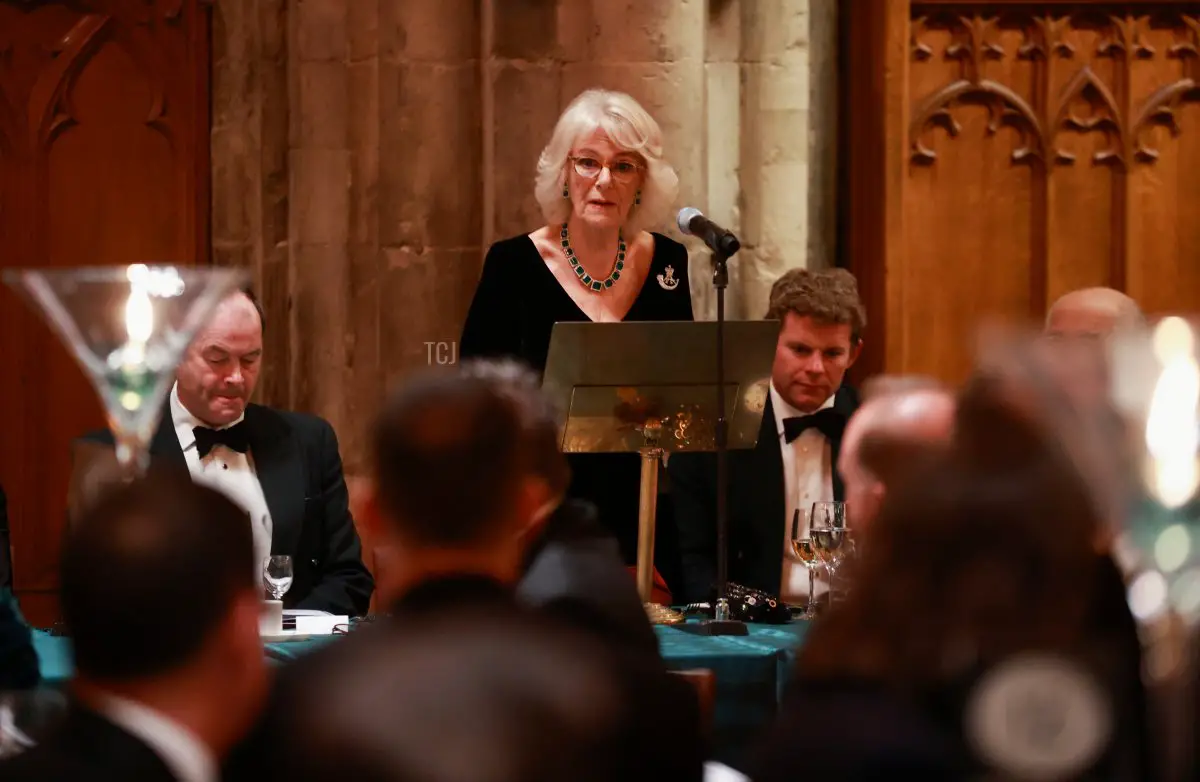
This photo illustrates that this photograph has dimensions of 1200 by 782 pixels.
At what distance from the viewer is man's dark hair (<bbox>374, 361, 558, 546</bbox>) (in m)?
2.27

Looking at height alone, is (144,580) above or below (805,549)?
above

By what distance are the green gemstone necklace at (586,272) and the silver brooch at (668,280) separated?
0.41 feet

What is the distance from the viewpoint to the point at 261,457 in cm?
478

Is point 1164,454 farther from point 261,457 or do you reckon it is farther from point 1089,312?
point 261,457

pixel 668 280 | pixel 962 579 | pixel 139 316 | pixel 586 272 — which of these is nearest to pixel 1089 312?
pixel 668 280

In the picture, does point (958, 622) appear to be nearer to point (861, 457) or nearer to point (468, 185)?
point (861, 457)

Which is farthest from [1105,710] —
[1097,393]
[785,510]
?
[785,510]

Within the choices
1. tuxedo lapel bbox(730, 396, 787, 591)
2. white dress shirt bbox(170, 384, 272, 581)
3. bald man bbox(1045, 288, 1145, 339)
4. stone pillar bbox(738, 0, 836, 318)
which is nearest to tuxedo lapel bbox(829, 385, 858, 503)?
tuxedo lapel bbox(730, 396, 787, 591)

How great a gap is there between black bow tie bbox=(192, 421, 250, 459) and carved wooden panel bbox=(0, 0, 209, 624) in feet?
6.32

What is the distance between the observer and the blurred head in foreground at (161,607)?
194cm

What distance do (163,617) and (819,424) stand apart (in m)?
3.03

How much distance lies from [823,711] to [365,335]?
14.9 ft

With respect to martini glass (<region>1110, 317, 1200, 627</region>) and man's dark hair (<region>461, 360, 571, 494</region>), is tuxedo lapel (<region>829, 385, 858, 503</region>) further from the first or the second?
martini glass (<region>1110, 317, 1200, 627</region>)

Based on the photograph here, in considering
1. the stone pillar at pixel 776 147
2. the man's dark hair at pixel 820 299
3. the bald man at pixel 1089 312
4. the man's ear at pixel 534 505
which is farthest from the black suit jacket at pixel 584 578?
the stone pillar at pixel 776 147
